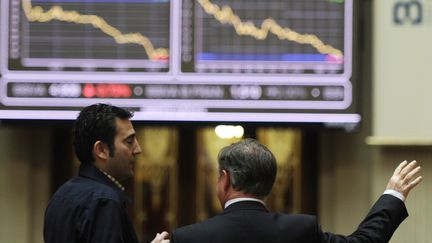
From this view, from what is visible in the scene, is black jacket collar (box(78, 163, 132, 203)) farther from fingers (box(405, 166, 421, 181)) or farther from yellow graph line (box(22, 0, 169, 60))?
yellow graph line (box(22, 0, 169, 60))

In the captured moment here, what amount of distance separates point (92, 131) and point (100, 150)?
0.09 metres

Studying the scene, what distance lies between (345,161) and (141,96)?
174cm

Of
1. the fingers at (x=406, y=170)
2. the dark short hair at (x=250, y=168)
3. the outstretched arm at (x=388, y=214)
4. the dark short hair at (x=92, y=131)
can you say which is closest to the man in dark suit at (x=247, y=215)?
the dark short hair at (x=250, y=168)

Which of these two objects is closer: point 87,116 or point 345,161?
point 87,116

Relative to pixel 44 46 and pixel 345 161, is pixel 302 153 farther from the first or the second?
pixel 44 46

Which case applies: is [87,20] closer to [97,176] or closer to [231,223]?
[97,176]

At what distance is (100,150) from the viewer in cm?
380

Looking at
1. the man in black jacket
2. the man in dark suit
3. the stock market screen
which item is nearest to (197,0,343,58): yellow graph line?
the stock market screen

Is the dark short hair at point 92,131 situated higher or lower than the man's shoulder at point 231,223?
higher

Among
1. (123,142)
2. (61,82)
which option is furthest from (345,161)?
(123,142)

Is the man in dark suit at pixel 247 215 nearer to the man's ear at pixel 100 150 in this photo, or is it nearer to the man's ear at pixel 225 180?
the man's ear at pixel 225 180

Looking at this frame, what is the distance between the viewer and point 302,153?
7461mm

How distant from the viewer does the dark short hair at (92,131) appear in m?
3.80

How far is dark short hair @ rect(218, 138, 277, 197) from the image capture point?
339 centimetres
